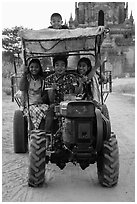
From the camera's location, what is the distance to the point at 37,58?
23.8ft

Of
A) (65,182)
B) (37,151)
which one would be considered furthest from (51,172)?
(37,151)

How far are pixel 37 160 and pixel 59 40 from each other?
1.97 m

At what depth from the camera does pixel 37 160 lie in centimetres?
564

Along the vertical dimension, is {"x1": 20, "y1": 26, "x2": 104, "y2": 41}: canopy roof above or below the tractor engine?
above

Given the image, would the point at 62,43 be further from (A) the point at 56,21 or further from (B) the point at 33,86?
(B) the point at 33,86

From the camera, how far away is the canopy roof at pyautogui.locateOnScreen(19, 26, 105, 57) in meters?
6.36

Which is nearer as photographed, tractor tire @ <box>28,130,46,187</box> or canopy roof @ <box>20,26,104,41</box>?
tractor tire @ <box>28,130,46,187</box>

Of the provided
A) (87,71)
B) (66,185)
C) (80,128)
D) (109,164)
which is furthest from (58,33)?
(66,185)

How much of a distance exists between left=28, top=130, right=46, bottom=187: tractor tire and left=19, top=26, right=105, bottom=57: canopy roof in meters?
1.65

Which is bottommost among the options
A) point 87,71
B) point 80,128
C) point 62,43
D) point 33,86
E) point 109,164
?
point 109,164

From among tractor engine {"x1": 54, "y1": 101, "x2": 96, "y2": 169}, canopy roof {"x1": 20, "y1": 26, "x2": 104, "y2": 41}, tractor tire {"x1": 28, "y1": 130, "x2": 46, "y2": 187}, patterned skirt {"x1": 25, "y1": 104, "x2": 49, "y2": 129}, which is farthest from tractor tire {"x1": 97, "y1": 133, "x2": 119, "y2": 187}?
canopy roof {"x1": 20, "y1": 26, "x2": 104, "y2": 41}

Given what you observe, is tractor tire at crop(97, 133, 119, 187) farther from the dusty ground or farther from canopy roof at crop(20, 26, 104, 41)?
canopy roof at crop(20, 26, 104, 41)

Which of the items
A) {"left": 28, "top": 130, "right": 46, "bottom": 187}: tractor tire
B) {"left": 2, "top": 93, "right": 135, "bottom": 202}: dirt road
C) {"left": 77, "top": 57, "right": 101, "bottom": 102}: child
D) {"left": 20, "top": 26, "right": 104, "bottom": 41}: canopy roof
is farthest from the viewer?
{"left": 77, "top": 57, "right": 101, "bottom": 102}: child

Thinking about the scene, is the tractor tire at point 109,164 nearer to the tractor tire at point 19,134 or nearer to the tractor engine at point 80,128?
the tractor engine at point 80,128
